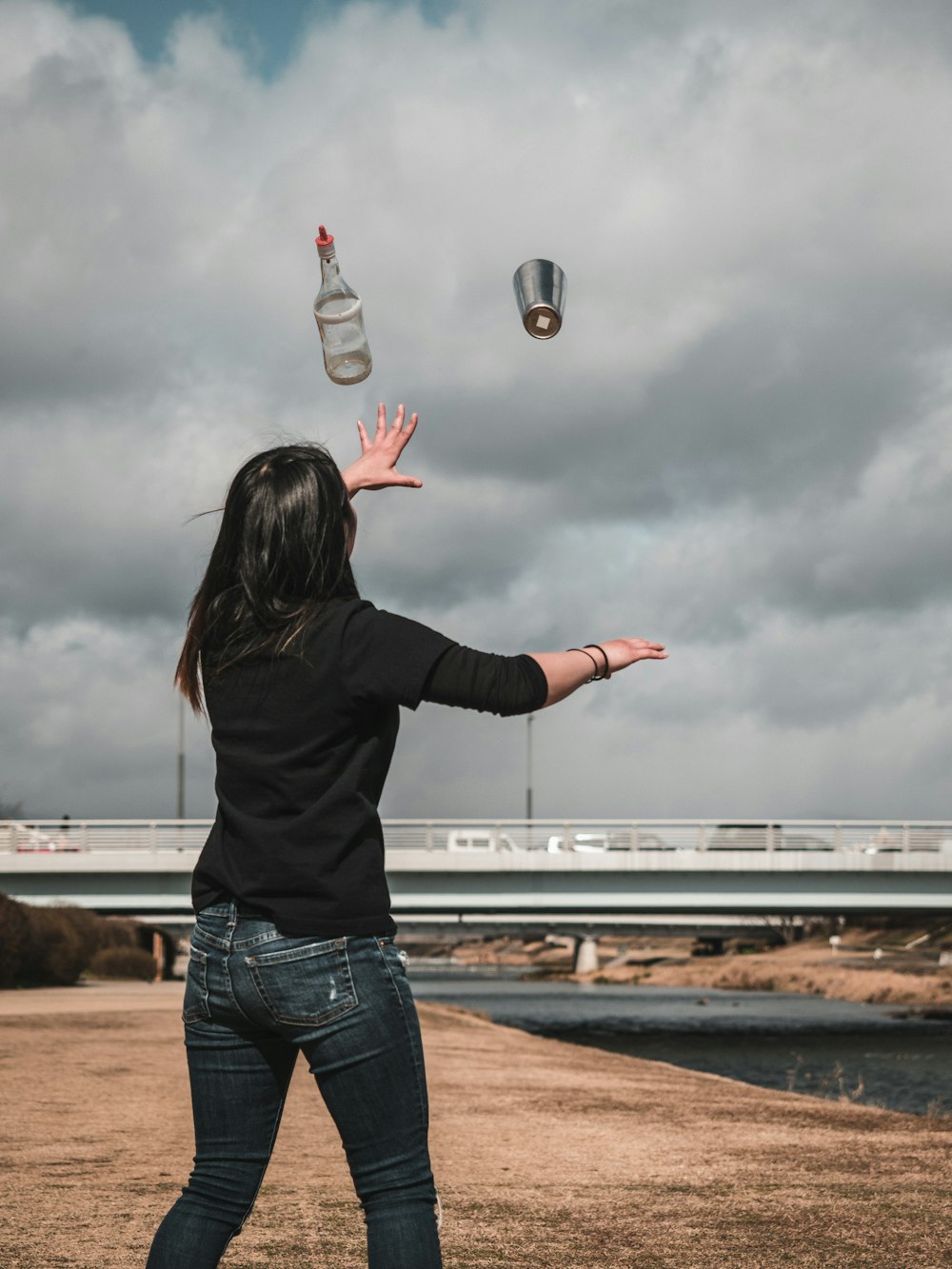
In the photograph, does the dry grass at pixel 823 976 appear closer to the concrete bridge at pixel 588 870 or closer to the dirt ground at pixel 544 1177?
the concrete bridge at pixel 588 870

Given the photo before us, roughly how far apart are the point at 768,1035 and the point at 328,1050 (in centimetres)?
3224

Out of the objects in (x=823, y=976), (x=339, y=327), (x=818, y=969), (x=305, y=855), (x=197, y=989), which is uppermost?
(x=339, y=327)

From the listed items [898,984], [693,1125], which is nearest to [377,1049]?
[693,1125]

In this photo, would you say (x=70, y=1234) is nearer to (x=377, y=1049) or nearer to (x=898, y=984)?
(x=377, y=1049)

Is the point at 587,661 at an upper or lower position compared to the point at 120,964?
upper

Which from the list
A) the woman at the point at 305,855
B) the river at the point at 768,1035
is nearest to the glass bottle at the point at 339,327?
the woman at the point at 305,855

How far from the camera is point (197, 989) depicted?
2.96m

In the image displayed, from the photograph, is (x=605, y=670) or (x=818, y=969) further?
(x=818, y=969)

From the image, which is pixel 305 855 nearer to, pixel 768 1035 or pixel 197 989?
pixel 197 989

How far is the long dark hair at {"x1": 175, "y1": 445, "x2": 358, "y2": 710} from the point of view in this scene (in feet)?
9.99

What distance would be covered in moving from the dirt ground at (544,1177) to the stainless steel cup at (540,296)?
3.49 m

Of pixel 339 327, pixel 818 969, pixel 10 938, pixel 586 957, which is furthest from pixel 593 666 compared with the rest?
pixel 586 957

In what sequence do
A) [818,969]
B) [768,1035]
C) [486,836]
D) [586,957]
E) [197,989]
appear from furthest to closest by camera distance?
[586,957], [818,969], [486,836], [768,1035], [197,989]

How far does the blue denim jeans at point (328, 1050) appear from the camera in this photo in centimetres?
281
